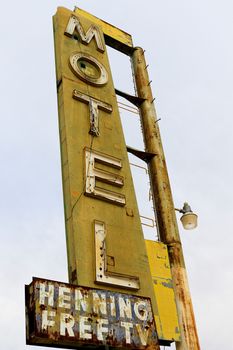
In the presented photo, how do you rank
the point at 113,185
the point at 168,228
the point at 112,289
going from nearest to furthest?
the point at 112,289, the point at 113,185, the point at 168,228

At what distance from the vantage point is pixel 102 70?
42.3 feet

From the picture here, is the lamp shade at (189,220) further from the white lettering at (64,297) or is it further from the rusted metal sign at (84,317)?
the white lettering at (64,297)

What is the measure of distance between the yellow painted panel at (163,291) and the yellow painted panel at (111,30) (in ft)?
25.6

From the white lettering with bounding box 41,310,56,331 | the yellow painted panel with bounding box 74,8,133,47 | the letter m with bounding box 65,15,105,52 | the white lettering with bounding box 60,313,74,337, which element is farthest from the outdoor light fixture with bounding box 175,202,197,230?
the yellow painted panel with bounding box 74,8,133,47

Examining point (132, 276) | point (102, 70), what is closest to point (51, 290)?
point (132, 276)

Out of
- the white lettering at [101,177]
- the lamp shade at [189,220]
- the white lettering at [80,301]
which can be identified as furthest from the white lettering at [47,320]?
the lamp shade at [189,220]

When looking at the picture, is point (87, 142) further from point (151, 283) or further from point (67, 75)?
point (151, 283)

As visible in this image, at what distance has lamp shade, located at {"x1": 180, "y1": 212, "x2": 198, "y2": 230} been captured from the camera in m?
10.8

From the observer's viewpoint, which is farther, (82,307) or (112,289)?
(112,289)

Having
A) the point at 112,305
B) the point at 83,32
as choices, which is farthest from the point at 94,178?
the point at 83,32

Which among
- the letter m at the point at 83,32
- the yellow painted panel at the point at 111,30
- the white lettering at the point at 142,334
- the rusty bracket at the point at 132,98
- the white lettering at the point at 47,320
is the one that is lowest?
the white lettering at the point at 142,334

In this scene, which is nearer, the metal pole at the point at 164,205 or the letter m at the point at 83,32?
the metal pole at the point at 164,205

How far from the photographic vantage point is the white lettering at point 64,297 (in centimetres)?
734

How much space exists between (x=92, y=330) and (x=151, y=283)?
2.37 m
